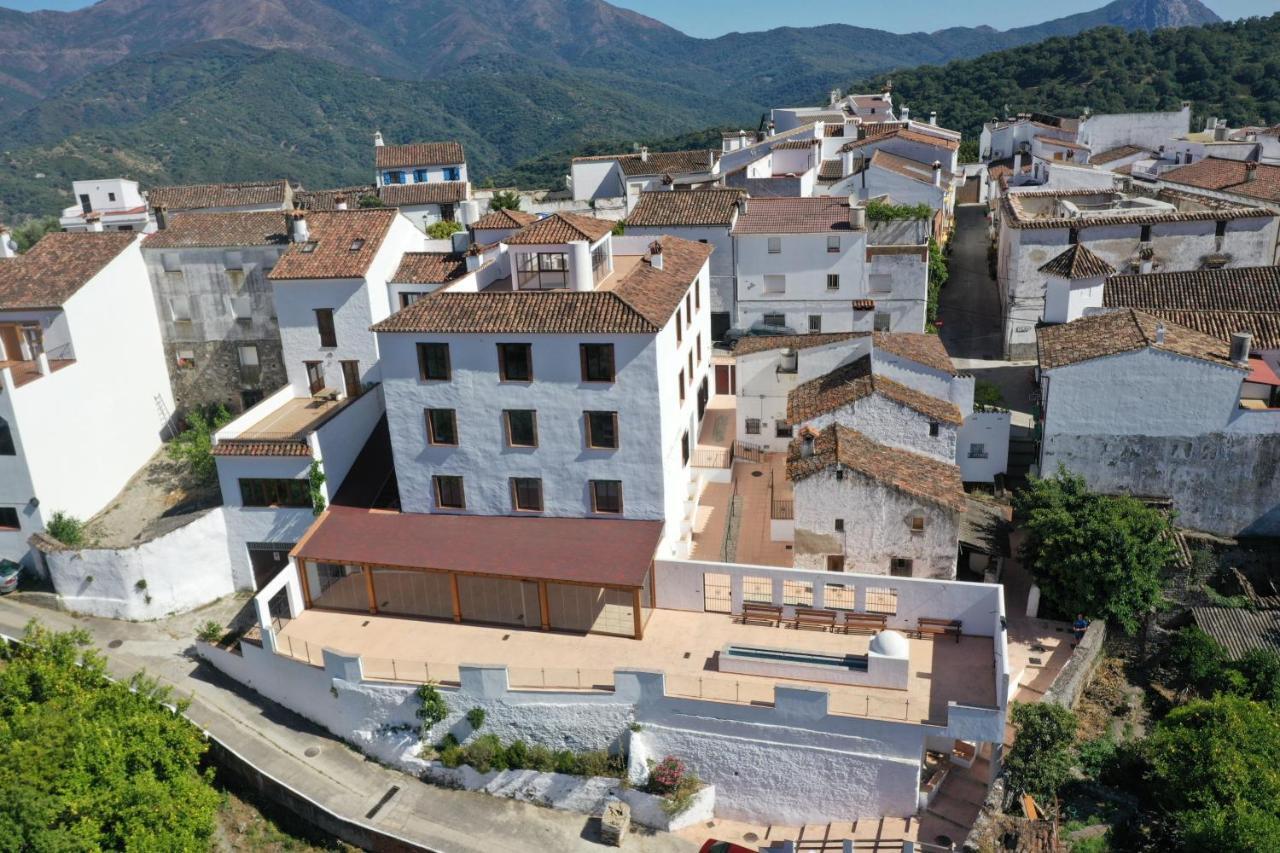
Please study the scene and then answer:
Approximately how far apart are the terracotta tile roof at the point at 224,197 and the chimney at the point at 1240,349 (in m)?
59.3

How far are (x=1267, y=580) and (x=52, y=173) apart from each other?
510 feet

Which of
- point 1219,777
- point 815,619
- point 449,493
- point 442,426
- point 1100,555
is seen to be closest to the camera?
point 1219,777

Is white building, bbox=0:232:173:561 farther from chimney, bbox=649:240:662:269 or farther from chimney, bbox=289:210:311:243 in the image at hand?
chimney, bbox=649:240:662:269

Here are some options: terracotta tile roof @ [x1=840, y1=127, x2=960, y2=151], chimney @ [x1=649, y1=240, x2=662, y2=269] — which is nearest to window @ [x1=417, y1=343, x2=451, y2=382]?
chimney @ [x1=649, y1=240, x2=662, y2=269]

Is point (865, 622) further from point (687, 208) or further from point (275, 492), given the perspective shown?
point (687, 208)

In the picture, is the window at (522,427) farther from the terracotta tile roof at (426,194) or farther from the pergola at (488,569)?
the terracotta tile roof at (426,194)

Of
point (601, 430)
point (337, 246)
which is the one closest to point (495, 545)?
point (601, 430)

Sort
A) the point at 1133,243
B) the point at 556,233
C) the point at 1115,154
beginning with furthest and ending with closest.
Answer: the point at 1115,154 → the point at 1133,243 → the point at 556,233

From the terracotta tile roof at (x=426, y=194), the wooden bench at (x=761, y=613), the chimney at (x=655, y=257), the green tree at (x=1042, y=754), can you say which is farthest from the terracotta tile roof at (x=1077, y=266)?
the terracotta tile roof at (x=426, y=194)

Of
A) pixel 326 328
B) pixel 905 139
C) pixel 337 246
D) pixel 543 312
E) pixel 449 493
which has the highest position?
pixel 905 139

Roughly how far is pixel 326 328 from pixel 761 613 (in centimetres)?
2290

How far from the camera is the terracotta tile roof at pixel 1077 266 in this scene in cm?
4243

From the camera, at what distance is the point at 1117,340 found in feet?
112

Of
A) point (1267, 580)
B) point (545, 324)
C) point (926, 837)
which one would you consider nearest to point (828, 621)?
point (926, 837)
